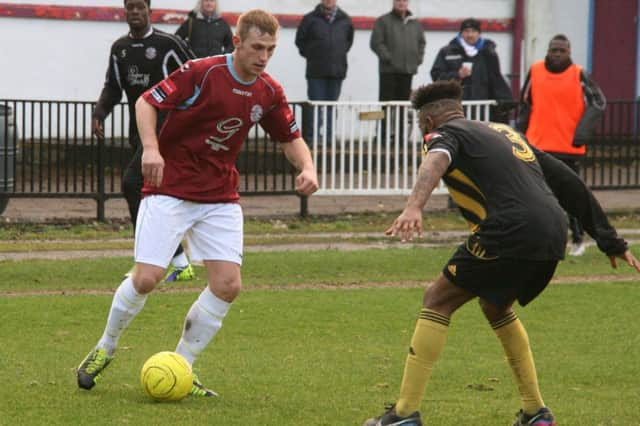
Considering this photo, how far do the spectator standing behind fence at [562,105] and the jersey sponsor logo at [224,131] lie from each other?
6967 millimetres

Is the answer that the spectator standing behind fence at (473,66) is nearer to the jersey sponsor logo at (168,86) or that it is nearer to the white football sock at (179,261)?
the white football sock at (179,261)

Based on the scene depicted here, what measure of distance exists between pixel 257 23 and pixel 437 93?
108cm

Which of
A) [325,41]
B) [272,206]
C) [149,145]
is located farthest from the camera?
[325,41]

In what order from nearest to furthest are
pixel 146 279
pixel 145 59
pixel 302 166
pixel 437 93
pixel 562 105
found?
pixel 437 93
pixel 146 279
pixel 302 166
pixel 145 59
pixel 562 105

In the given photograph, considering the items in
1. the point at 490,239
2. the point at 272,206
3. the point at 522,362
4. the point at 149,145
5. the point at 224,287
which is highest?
the point at 149,145

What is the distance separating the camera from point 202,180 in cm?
770

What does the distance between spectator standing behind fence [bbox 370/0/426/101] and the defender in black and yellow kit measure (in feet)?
38.9

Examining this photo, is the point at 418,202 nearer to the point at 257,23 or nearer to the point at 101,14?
the point at 257,23

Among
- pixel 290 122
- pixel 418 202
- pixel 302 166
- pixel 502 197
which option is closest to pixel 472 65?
pixel 290 122

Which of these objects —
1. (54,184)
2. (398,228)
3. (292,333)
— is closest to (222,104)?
(398,228)

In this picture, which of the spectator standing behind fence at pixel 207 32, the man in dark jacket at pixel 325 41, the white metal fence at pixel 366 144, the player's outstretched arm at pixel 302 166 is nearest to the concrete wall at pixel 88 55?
the man in dark jacket at pixel 325 41

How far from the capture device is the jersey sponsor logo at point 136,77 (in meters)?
12.0

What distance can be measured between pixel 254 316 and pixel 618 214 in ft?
26.3

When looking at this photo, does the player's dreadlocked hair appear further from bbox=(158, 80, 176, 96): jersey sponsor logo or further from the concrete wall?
the concrete wall
